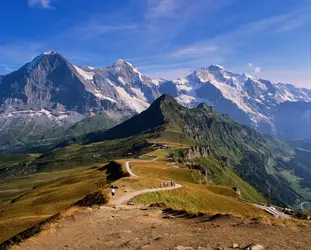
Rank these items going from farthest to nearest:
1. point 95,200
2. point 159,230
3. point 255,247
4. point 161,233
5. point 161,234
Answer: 1. point 95,200
2. point 159,230
3. point 161,233
4. point 161,234
5. point 255,247

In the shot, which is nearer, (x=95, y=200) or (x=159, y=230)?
(x=159, y=230)

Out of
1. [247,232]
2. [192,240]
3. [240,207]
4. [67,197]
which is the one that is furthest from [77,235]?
[240,207]

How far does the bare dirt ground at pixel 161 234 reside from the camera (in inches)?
1264

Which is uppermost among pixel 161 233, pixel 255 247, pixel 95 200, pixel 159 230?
pixel 255 247

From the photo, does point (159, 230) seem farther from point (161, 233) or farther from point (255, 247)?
point (255, 247)

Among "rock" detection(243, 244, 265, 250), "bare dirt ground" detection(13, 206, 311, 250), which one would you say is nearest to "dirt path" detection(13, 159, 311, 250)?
"bare dirt ground" detection(13, 206, 311, 250)

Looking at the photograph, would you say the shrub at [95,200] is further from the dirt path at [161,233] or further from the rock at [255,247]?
the rock at [255,247]

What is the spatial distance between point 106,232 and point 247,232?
17390 mm

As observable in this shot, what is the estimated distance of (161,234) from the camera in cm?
3706

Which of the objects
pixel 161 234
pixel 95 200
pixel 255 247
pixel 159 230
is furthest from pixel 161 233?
pixel 95 200

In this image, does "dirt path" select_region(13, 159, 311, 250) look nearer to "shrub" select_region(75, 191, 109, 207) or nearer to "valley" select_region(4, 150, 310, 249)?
"valley" select_region(4, 150, 310, 249)

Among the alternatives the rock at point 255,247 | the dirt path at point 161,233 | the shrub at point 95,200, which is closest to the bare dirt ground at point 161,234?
the dirt path at point 161,233

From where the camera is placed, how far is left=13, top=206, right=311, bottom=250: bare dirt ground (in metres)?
32.1

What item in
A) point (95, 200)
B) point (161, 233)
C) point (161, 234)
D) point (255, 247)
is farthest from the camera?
point (95, 200)
